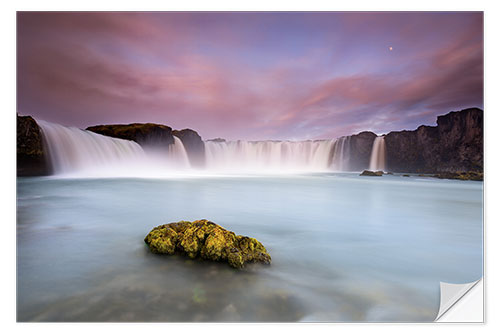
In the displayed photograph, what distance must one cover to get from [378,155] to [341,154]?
334cm

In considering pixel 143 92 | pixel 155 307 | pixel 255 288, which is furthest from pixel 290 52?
pixel 155 307

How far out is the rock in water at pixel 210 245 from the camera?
1409mm

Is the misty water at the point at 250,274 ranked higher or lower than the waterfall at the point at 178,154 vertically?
lower

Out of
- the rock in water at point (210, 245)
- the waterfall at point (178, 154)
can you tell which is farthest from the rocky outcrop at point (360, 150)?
the rock in water at point (210, 245)

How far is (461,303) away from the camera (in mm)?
1460

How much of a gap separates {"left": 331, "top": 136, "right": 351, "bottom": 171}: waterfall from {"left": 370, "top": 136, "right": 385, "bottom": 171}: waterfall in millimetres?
2228

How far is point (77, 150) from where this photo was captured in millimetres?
7957

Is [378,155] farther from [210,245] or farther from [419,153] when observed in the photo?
[210,245]

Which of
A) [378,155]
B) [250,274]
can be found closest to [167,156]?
[250,274]

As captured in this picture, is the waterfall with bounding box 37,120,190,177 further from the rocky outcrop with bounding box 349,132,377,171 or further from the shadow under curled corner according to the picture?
the rocky outcrop with bounding box 349,132,377,171

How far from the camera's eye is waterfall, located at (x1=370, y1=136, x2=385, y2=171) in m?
19.5

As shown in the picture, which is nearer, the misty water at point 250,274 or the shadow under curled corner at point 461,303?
the misty water at point 250,274

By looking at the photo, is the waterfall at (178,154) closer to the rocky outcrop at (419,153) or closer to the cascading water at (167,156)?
the cascading water at (167,156)

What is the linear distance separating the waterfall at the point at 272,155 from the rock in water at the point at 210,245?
2061cm
